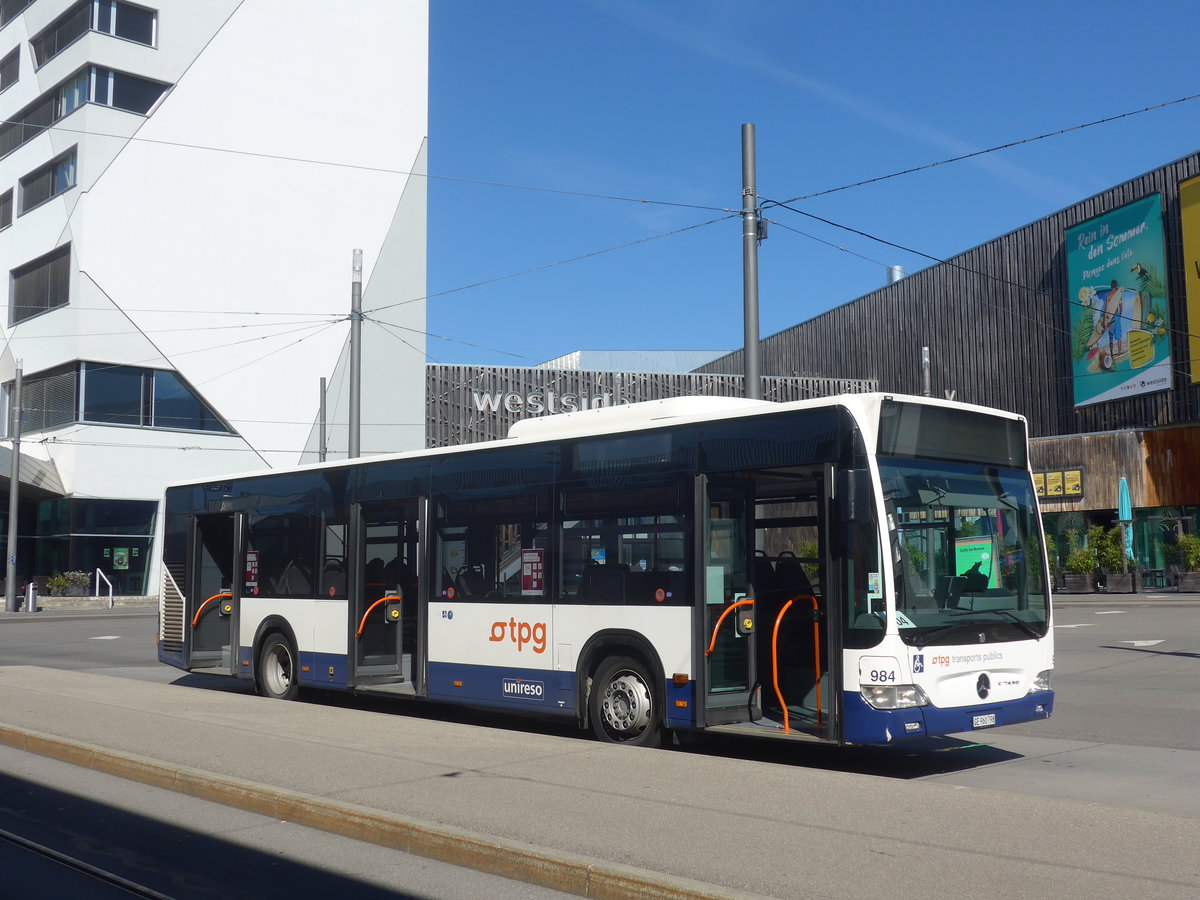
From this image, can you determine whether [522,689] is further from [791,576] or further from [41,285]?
[41,285]

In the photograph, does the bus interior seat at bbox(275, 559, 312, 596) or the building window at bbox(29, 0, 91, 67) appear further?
the building window at bbox(29, 0, 91, 67)

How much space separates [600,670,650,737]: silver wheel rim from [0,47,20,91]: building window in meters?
47.1

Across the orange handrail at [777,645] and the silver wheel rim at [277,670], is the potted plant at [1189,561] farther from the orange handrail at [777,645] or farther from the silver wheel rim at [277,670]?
the orange handrail at [777,645]

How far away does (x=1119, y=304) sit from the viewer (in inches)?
1703

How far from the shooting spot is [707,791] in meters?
7.94

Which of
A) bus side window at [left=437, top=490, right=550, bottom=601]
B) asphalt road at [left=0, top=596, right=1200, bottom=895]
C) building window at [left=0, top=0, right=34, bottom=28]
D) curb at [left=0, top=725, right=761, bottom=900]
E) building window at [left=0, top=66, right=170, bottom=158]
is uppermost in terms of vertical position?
building window at [left=0, top=0, right=34, bottom=28]

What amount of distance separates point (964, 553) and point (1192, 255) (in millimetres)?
34900

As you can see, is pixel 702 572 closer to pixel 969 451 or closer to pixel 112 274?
pixel 969 451

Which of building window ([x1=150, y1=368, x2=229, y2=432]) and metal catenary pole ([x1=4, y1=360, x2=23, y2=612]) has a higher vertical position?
building window ([x1=150, y1=368, x2=229, y2=432])

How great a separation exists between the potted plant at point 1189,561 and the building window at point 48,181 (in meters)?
40.1

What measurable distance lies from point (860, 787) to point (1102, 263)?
40285mm

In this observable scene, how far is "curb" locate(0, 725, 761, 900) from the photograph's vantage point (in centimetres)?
580

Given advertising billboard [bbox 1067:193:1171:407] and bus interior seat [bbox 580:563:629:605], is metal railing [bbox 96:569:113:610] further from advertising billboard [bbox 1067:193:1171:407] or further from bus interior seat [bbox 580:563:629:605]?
bus interior seat [bbox 580:563:629:605]

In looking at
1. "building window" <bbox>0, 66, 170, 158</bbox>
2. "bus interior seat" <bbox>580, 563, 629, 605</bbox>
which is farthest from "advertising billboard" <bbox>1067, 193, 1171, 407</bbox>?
"bus interior seat" <bbox>580, 563, 629, 605</bbox>
